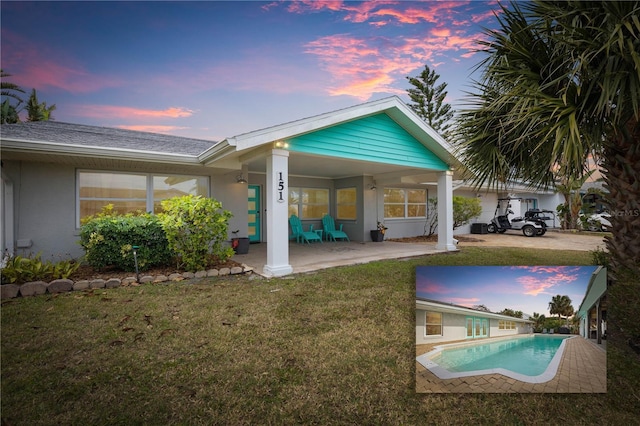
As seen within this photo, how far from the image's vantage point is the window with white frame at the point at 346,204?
42.4 feet

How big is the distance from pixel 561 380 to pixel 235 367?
2.58 m

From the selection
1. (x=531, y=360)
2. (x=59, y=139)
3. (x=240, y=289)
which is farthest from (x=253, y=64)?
(x=531, y=360)

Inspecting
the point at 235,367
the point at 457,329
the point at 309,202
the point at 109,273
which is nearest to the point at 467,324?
the point at 457,329

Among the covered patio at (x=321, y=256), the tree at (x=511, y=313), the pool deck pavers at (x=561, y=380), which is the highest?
the tree at (x=511, y=313)

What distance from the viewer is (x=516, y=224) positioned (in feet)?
54.7

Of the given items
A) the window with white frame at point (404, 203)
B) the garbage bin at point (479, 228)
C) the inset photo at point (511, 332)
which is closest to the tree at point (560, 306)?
the inset photo at point (511, 332)

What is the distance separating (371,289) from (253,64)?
5774 millimetres

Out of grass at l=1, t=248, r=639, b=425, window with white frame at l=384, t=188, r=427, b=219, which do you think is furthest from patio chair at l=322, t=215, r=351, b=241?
grass at l=1, t=248, r=639, b=425

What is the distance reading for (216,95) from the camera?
9648 mm

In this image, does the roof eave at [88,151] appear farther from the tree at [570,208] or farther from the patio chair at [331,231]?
the tree at [570,208]

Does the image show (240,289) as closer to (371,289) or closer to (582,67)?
(371,289)

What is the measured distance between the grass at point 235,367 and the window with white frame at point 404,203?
9077 millimetres

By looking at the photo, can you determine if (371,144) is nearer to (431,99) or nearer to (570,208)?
(570,208)

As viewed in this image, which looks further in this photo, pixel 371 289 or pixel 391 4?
pixel 371 289
